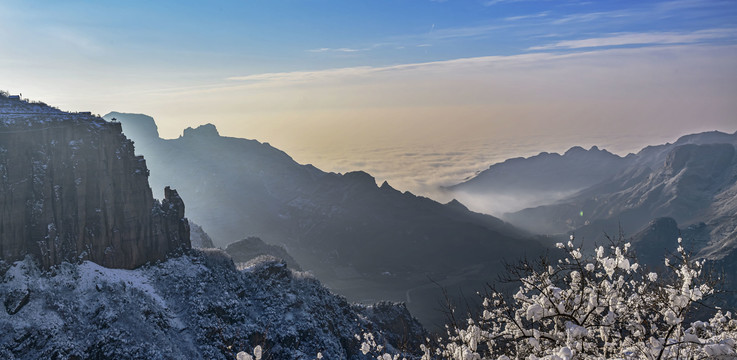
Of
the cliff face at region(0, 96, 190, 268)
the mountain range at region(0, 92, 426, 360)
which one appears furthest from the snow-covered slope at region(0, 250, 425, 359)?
the cliff face at region(0, 96, 190, 268)

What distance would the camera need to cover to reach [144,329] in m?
63.8

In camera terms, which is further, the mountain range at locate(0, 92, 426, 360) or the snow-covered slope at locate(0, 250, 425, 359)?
the mountain range at locate(0, 92, 426, 360)

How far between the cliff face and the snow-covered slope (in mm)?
2683

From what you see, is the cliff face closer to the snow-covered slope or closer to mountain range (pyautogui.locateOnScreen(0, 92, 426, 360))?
mountain range (pyautogui.locateOnScreen(0, 92, 426, 360))

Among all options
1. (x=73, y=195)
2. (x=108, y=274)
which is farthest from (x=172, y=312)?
(x=73, y=195)

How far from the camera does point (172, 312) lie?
70438mm

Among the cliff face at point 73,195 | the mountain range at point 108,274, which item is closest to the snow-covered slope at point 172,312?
the mountain range at point 108,274

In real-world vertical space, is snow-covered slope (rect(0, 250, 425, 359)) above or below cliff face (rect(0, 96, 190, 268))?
below

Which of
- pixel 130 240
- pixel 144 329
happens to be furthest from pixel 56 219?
pixel 144 329

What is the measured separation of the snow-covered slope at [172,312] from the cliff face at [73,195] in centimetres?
268

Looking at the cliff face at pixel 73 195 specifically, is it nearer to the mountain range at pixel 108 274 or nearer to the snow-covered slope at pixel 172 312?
the mountain range at pixel 108 274

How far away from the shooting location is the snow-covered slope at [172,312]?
5716 cm

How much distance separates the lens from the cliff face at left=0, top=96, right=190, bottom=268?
63.3 meters

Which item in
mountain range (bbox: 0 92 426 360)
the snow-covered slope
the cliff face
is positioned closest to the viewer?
the snow-covered slope
